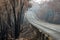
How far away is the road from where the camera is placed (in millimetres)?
1019

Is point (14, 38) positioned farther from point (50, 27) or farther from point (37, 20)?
point (50, 27)

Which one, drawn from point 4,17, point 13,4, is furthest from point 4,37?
point 13,4

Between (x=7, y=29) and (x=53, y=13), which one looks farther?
(x=7, y=29)

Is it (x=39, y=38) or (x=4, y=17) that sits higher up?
(x=4, y=17)

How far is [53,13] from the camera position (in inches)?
44.6

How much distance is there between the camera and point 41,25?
3.68 ft

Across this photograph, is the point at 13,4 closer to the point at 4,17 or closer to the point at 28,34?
the point at 4,17

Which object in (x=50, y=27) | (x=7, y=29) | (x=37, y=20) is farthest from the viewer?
(x=7, y=29)

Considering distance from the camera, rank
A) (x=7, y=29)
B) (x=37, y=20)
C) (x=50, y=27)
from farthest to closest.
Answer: (x=7, y=29), (x=37, y=20), (x=50, y=27)

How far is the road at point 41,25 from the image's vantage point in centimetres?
102

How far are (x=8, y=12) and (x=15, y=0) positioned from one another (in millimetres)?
133

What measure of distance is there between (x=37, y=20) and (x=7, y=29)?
0.31 meters

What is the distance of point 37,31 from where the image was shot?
1.15m

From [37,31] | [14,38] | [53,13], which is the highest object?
[53,13]
